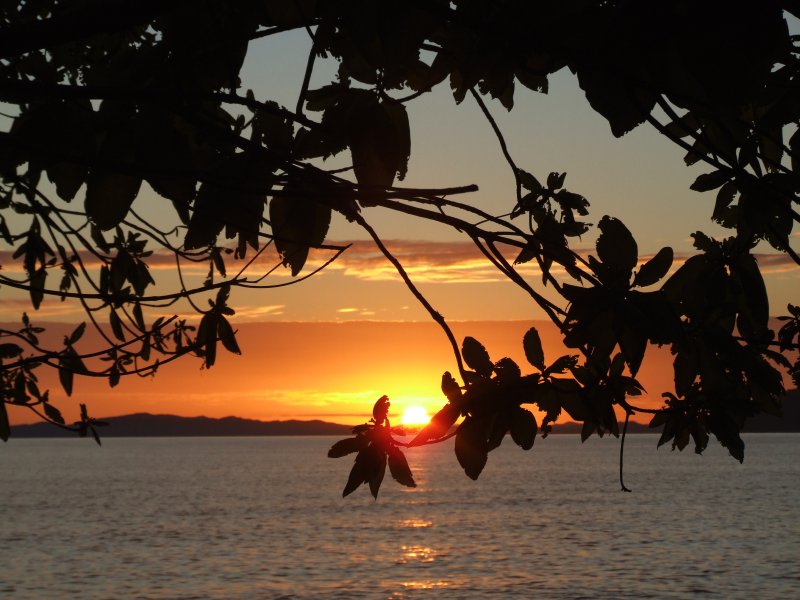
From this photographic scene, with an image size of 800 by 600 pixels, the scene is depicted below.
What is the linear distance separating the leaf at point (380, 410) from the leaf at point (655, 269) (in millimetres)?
930

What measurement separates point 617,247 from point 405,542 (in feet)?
280

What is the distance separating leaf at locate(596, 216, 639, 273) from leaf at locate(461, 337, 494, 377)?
689mm

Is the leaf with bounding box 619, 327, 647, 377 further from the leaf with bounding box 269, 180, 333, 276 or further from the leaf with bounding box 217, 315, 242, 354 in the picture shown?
the leaf with bounding box 217, 315, 242, 354

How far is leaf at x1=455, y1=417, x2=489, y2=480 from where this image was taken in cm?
275

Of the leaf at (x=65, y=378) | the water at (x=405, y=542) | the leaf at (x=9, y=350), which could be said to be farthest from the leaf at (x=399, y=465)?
the water at (x=405, y=542)

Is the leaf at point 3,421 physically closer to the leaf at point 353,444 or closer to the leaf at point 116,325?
the leaf at point 116,325

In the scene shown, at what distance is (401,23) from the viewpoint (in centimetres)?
210

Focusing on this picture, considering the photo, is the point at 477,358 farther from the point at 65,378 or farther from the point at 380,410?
the point at 65,378

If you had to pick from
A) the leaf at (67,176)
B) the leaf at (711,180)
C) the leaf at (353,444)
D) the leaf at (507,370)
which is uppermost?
the leaf at (711,180)

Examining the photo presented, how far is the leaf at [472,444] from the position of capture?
2.75m

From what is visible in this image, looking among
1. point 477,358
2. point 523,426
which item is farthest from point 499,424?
point 477,358

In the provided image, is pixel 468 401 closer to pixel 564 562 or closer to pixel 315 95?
pixel 315 95

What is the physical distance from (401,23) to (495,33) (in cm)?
25

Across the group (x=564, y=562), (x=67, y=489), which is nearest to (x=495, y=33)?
(x=564, y=562)
